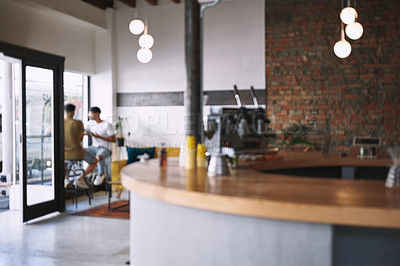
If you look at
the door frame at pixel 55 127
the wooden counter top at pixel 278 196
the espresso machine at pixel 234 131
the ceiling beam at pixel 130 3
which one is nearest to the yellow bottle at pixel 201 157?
the espresso machine at pixel 234 131

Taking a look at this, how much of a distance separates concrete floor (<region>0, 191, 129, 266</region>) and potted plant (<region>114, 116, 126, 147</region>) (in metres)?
2.29

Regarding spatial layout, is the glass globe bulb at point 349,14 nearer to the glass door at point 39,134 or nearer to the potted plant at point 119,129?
the glass door at point 39,134

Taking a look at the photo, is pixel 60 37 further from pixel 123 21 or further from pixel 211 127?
pixel 211 127

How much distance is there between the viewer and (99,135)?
7.78m

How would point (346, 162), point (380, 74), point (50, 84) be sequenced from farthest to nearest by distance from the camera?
point (380, 74), point (50, 84), point (346, 162)

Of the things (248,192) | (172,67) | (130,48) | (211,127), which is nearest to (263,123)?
(211,127)

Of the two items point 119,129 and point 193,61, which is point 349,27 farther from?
point 119,129

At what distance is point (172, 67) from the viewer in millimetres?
8453

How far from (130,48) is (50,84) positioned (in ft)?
8.74

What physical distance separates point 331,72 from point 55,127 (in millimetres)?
4468

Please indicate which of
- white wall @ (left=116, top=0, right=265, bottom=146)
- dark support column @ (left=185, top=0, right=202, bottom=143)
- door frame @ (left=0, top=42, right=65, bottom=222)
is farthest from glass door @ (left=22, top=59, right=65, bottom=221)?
dark support column @ (left=185, top=0, right=202, bottom=143)

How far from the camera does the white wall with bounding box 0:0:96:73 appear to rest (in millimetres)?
6352

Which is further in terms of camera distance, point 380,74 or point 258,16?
point 258,16

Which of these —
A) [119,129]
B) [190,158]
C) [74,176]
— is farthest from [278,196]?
[119,129]
